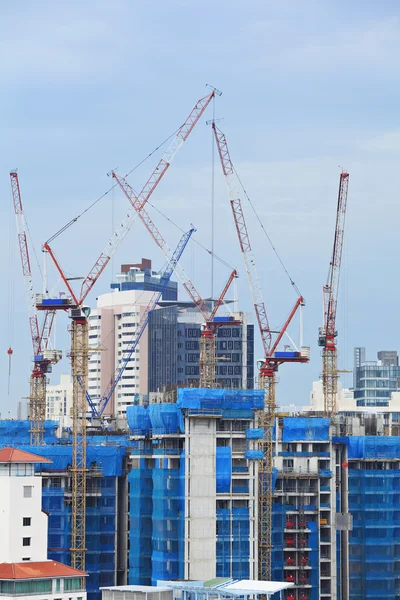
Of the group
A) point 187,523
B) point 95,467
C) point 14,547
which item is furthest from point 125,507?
point 14,547

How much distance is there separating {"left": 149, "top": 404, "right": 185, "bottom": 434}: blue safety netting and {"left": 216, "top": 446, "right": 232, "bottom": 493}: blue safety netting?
177 inches

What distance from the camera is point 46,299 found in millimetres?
195125

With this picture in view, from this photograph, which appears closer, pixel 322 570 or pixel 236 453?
pixel 236 453

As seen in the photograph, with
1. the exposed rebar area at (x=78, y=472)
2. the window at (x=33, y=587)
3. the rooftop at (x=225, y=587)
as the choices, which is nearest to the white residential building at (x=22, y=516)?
the window at (x=33, y=587)

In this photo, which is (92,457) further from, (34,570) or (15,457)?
(34,570)

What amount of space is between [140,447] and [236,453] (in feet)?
34.8

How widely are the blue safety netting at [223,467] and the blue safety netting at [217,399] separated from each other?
4350 mm

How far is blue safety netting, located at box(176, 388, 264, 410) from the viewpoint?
558 feet

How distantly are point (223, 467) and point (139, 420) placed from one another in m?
11.7

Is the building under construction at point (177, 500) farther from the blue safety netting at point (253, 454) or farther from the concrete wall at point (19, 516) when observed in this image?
the concrete wall at point (19, 516)

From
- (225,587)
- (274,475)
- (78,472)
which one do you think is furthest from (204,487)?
(274,475)

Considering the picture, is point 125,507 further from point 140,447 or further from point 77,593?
point 77,593

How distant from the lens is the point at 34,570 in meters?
144

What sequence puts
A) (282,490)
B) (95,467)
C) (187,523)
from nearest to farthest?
(187,523), (95,467), (282,490)
